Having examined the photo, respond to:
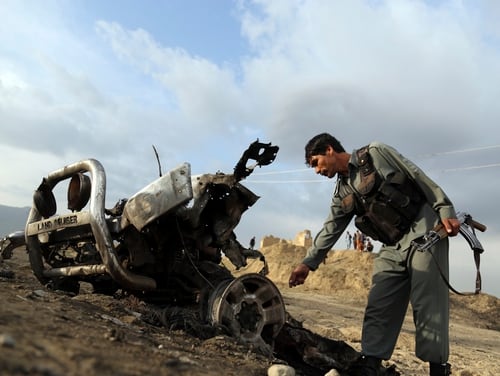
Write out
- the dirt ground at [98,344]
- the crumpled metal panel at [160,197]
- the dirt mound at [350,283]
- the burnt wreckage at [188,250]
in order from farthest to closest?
the dirt mound at [350,283], the burnt wreckage at [188,250], the crumpled metal panel at [160,197], the dirt ground at [98,344]

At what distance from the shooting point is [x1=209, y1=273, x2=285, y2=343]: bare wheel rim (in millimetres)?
3531

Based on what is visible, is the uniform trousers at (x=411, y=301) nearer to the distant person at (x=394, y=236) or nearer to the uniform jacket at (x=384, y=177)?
the distant person at (x=394, y=236)

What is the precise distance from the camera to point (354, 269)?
81.7 feet

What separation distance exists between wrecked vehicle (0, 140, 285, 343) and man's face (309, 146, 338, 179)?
0.38 metres

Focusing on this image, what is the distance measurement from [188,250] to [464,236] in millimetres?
2060

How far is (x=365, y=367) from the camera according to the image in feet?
11.8

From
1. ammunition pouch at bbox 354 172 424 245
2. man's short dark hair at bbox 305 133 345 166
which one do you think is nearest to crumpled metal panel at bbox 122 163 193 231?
man's short dark hair at bbox 305 133 345 166

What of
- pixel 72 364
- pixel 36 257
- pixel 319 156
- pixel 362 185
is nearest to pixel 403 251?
pixel 362 185

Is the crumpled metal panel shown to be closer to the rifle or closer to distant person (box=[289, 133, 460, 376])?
distant person (box=[289, 133, 460, 376])

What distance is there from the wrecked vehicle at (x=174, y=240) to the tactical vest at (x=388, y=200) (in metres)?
0.70

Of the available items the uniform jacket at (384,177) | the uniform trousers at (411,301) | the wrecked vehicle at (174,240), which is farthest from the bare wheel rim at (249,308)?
the uniform trousers at (411,301)

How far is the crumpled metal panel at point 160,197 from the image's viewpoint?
3.35m

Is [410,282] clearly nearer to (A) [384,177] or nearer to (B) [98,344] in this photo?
(A) [384,177]

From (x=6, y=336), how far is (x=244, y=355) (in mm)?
1559
